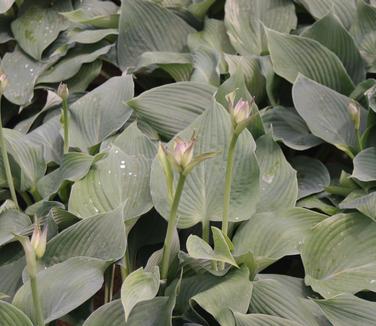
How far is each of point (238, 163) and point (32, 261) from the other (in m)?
0.56

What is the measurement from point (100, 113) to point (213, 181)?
42cm

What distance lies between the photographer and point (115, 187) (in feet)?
4.79

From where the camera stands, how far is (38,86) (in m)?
1.97

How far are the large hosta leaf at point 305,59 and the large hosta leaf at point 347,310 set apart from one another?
707mm

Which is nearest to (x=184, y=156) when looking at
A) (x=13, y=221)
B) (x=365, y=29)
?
(x=13, y=221)

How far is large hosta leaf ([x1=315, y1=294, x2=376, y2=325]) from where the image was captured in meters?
1.22

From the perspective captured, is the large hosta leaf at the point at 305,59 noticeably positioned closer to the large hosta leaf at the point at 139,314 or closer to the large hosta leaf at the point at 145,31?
the large hosta leaf at the point at 145,31

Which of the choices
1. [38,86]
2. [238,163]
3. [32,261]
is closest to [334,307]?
[238,163]

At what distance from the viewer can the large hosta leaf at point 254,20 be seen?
6.39 ft

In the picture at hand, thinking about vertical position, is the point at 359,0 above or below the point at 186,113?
above

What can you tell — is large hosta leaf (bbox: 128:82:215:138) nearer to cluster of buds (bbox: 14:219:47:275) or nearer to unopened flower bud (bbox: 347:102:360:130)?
unopened flower bud (bbox: 347:102:360:130)

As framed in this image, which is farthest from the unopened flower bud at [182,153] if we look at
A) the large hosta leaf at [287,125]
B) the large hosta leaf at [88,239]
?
the large hosta leaf at [287,125]

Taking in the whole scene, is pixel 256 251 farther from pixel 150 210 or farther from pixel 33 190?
pixel 33 190

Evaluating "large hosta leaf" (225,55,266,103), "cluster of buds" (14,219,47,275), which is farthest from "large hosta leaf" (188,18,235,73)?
"cluster of buds" (14,219,47,275)
